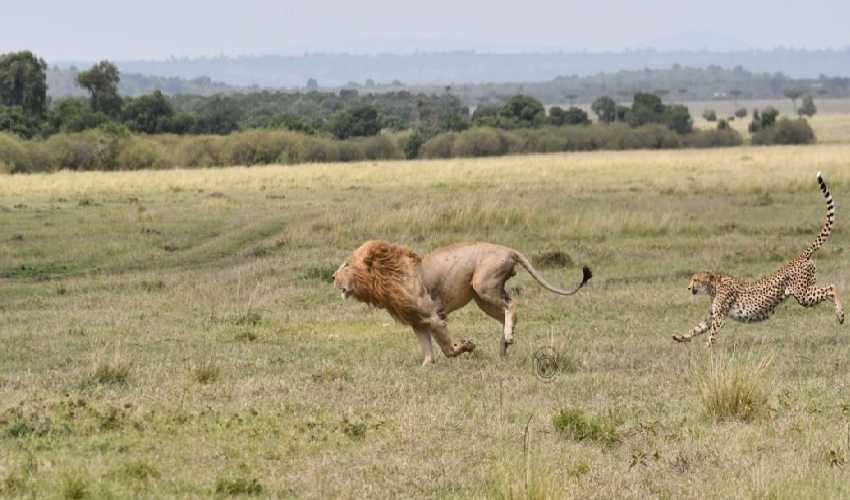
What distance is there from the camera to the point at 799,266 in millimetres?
13844

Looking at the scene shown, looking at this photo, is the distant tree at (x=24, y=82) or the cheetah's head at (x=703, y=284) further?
the distant tree at (x=24, y=82)

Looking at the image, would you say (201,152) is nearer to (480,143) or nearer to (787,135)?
(480,143)

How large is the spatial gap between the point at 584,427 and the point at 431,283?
3.25 m

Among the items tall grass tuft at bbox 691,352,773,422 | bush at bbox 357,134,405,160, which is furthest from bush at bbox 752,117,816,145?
tall grass tuft at bbox 691,352,773,422

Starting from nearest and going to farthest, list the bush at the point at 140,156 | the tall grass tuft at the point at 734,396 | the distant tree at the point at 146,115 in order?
the tall grass tuft at the point at 734,396 → the bush at the point at 140,156 → the distant tree at the point at 146,115

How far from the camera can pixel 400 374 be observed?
11.5 metres

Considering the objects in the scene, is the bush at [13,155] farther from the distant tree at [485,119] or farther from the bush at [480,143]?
the distant tree at [485,119]

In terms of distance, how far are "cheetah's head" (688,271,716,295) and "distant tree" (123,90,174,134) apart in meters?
64.6

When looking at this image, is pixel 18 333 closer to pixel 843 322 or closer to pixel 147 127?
pixel 843 322

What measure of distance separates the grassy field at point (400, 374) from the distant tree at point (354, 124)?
170 ft

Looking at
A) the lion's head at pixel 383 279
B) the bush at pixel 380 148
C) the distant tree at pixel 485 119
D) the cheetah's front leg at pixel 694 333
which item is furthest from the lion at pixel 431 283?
the distant tree at pixel 485 119

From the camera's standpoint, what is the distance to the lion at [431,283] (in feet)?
39.1

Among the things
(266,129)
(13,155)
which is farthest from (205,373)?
(266,129)

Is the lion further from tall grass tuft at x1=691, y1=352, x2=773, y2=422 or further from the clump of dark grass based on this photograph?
tall grass tuft at x1=691, y1=352, x2=773, y2=422
